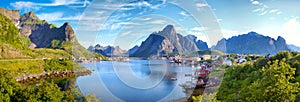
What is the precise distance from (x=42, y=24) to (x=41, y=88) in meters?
138

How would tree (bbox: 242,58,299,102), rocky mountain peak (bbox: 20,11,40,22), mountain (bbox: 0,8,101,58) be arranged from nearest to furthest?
tree (bbox: 242,58,299,102) < mountain (bbox: 0,8,101,58) < rocky mountain peak (bbox: 20,11,40,22)

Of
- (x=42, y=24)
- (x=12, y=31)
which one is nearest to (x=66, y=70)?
(x=12, y=31)

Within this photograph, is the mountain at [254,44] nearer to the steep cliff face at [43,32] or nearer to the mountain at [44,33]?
the mountain at [44,33]

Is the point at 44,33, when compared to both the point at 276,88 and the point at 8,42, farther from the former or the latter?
the point at 276,88

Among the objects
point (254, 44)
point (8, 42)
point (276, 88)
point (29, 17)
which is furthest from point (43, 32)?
point (276, 88)

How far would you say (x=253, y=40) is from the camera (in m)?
138

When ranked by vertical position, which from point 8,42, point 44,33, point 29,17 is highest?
point 29,17

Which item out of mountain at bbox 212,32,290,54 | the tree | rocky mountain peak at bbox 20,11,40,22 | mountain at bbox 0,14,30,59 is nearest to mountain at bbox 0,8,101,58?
rocky mountain peak at bbox 20,11,40,22

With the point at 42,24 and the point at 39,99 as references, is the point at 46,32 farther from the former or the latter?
the point at 39,99

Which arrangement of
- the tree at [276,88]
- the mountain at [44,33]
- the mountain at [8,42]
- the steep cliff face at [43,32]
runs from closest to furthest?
1. the tree at [276,88]
2. the mountain at [8,42]
3. the mountain at [44,33]
4. the steep cliff face at [43,32]

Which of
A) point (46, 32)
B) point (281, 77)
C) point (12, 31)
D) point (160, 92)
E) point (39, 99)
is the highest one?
point (46, 32)

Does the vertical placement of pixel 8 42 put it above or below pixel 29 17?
below

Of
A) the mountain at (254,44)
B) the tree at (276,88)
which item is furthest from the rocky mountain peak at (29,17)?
the tree at (276,88)

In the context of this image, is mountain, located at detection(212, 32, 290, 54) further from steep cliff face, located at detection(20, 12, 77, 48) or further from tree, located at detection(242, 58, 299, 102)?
tree, located at detection(242, 58, 299, 102)
